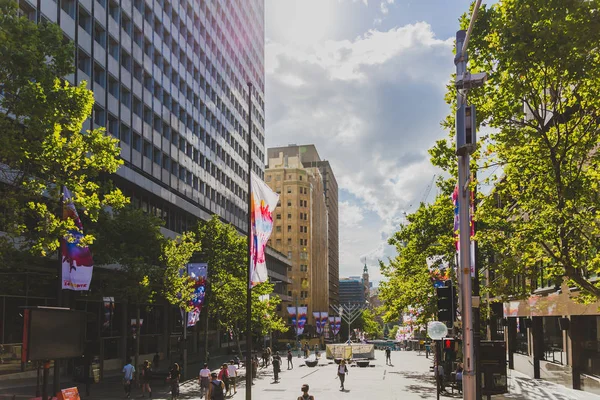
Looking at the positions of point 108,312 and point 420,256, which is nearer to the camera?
point 420,256

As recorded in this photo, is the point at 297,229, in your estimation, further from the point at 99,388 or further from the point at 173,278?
the point at 99,388

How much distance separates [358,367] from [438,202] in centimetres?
2870

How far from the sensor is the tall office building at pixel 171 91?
43031 millimetres

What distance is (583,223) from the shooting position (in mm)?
15742

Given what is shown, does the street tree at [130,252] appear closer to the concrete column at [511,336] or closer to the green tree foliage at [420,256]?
the green tree foliage at [420,256]

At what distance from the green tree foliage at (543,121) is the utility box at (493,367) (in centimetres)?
337

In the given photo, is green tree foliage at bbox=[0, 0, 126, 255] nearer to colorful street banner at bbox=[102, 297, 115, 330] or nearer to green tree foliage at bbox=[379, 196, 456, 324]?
green tree foliage at bbox=[379, 196, 456, 324]

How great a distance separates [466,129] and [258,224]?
409 inches

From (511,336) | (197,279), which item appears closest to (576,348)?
(511,336)

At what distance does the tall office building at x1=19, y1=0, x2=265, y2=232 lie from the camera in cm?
4303

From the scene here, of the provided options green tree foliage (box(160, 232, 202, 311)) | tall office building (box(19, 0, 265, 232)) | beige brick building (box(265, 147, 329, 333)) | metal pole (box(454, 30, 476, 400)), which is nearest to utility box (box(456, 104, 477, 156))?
metal pole (box(454, 30, 476, 400))

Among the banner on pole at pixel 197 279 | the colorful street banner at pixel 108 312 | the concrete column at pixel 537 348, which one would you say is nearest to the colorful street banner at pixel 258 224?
the banner on pole at pixel 197 279

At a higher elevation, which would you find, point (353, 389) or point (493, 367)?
point (493, 367)

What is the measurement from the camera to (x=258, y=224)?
21.1m
